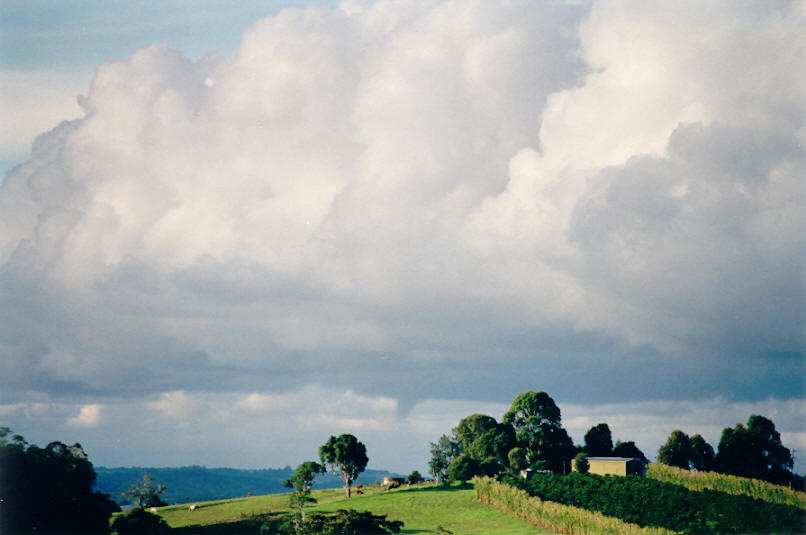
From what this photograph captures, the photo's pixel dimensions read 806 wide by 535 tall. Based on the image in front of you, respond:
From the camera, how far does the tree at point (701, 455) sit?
112 metres

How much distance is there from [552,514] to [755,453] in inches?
2076

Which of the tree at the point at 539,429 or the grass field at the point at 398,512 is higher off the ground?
the tree at the point at 539,429

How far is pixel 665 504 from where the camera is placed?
2820 inches

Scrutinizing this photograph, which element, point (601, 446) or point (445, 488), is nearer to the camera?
point (445, 488)

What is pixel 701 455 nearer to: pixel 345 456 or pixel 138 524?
pixel 345 456

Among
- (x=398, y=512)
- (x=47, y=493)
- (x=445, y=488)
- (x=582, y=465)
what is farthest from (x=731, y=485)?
(x=47, y=493)

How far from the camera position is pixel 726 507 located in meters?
67.2

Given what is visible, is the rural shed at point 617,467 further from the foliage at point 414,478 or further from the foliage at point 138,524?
the foliage at point 138,524

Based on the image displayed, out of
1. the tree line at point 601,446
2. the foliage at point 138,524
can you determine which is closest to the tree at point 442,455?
the tree line at point 601,446

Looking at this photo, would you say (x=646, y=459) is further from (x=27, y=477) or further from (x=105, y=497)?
(x=27, y=477)

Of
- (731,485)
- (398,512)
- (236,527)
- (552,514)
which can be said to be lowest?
(236,527)

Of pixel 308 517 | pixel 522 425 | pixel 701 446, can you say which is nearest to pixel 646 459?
pixel 701 446

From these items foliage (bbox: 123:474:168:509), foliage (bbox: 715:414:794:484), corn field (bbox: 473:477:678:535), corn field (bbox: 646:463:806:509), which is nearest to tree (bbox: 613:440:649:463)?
foliage (bbox: 715:414:794:484)

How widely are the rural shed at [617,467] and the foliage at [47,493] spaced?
178ft
